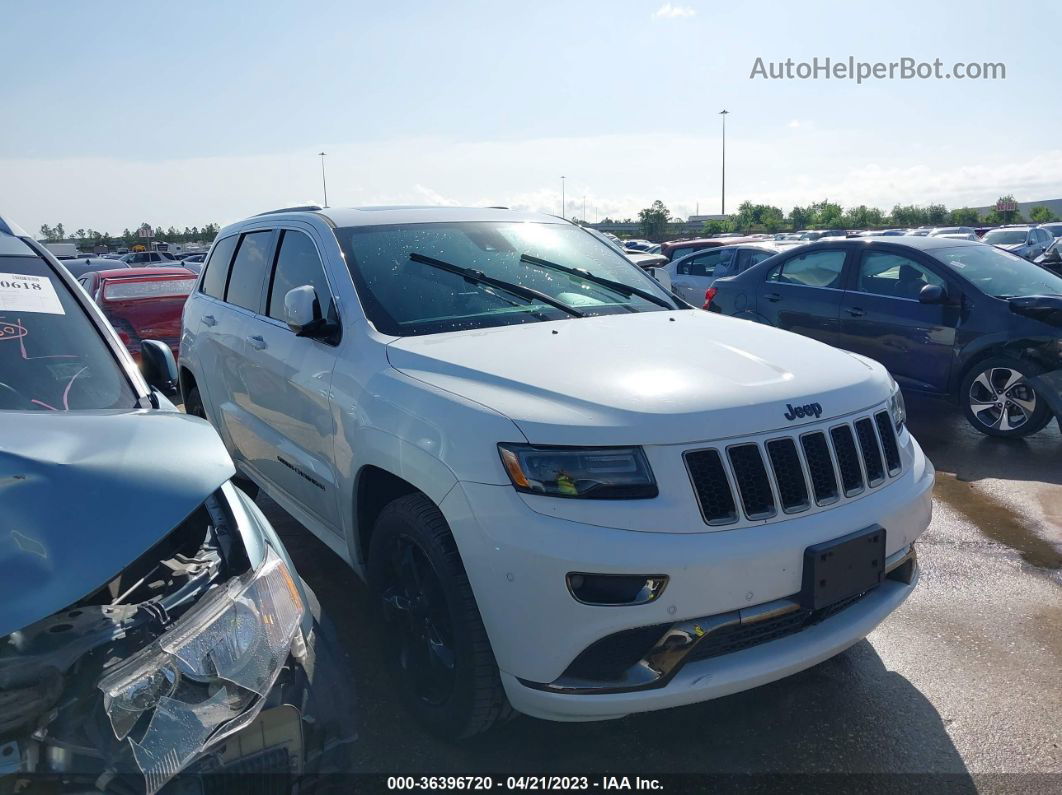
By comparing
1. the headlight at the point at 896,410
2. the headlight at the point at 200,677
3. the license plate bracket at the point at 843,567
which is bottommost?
the license plate bracket at the point at 843,567

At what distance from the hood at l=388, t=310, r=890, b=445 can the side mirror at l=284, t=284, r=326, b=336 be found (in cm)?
46

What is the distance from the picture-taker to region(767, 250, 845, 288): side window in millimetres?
7652

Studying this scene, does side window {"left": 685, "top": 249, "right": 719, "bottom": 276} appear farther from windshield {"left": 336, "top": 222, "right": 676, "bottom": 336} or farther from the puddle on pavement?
windshield {"left": 336, "top": 222, "right": 676, "bottom": 336}

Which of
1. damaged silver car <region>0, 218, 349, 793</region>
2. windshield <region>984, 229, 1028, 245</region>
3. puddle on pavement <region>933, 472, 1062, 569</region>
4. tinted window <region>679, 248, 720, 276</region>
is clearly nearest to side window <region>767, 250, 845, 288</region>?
puddle on pavement <region>933, 472, 1062, 569</region>

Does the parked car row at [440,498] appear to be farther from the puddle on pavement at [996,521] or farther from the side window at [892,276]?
the side window at [892,276]

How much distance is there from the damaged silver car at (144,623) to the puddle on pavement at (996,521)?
3.86 metres

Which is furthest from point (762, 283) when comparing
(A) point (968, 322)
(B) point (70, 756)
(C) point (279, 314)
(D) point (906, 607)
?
(B) point (70, 756)

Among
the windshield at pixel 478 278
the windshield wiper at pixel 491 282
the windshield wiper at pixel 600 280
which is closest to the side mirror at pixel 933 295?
the windshield at pixel 478 278

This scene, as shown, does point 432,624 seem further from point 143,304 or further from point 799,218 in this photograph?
point 799,218

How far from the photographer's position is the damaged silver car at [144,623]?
4.87ft

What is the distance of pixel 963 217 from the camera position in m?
60.3

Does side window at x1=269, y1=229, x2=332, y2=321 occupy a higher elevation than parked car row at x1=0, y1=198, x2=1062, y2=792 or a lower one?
higher

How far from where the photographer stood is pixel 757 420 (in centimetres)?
247

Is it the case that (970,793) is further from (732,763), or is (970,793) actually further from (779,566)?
(779,566)
